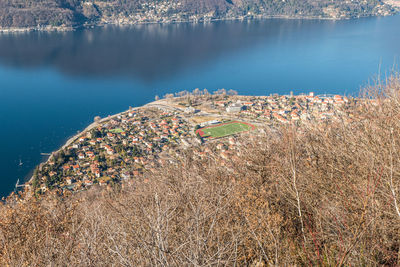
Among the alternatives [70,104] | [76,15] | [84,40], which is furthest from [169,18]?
[70,104]

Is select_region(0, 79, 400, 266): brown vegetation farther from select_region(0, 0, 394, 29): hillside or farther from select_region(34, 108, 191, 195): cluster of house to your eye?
select_region(0, 0, 394, 29): hillside

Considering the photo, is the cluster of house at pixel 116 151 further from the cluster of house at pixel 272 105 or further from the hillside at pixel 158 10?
the hillside at pixel 158 10

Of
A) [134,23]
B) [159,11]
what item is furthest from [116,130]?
[159,11]

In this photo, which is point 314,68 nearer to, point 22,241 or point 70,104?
point 70,104

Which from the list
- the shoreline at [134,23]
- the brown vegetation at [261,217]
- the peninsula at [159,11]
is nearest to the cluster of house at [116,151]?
the brown vegetation at [261,217]

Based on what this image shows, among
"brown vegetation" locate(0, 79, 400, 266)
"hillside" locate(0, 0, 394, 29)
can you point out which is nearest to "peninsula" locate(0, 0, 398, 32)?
"hillside" locate(0, 0, 394, 29)

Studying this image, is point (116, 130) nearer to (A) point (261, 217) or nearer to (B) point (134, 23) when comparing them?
(A) point (261, 217)

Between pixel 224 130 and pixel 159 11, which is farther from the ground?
pixel 159 11
